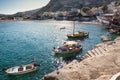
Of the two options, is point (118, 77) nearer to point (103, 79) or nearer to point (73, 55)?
point (103, 79)

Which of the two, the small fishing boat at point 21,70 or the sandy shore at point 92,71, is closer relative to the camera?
the sandy shore at point 92,71

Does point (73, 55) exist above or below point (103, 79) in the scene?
below

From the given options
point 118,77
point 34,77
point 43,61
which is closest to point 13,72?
point 34,77

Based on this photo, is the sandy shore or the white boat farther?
the white boat

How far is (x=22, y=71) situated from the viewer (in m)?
49.0

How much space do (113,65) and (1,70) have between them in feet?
94.4

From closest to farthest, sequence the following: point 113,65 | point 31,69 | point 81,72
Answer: point 81,72, point 113,65, point 31,69

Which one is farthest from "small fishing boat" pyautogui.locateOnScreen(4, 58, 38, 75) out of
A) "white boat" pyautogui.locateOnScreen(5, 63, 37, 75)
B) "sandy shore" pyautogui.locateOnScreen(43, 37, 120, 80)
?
"sandy shore" pyautogui.locateOnScreen(43, 37, 120, 80)

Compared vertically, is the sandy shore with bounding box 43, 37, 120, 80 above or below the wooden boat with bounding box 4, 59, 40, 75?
above

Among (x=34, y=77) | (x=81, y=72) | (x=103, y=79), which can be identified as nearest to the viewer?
(x=103, y=79)

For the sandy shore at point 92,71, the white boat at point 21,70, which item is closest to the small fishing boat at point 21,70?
the white boat at point 21,70

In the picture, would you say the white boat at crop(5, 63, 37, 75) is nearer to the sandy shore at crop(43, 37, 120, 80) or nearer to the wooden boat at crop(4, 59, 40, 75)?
the wooden boat at crop(4, 59, 40, 75)

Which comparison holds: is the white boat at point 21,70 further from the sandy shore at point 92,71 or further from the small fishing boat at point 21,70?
the sandy shore at point 92,71

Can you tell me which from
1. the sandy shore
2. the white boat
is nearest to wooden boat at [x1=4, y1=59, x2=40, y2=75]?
the white boat
